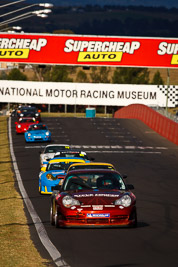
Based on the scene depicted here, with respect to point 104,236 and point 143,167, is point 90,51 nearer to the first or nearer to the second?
point 143,167

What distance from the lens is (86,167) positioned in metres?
16.0

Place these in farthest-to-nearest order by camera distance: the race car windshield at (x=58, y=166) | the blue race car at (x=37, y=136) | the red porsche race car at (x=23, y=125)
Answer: the red porsche race car at (x=23, y=125) → the blue race car at (x=37, y=136) → the race car windshield at (x=58, y=166)

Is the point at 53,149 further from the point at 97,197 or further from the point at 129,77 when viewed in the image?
the point at 129,77

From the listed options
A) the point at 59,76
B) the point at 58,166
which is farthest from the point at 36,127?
the point at 59,76

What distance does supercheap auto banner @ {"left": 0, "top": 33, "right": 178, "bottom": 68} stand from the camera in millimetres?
72688

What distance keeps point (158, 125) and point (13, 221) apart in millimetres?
35378

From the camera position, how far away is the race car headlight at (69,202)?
13195 millimetres

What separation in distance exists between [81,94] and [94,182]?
75500 millimetres

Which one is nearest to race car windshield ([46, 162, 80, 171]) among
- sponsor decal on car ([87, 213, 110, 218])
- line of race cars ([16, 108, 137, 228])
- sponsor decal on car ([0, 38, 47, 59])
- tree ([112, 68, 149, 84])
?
line of race cars ([16, 108, 137, 228])

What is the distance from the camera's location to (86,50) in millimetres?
72562

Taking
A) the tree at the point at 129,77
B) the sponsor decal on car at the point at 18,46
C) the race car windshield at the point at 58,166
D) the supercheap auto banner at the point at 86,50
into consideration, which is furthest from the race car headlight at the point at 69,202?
the tree at the point at 129,77

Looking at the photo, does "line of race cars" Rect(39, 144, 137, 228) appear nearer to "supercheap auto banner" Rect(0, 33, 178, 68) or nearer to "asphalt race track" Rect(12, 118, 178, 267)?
"asphalt race track" Rect(12, 118, 178, 267)

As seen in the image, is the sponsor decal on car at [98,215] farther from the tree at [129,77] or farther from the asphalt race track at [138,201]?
the tree at [129,77]

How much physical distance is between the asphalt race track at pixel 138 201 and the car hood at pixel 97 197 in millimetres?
541
